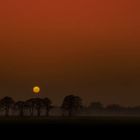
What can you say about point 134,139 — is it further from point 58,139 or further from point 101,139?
point 58,139

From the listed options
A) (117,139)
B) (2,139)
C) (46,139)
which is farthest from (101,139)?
(2,139)

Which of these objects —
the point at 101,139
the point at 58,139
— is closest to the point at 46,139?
the point at 58,139

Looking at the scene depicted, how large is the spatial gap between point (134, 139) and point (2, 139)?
16.3 meters

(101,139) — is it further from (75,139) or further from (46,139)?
(46,139)

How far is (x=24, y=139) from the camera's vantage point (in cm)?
5544

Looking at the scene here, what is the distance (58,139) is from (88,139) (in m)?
3.75

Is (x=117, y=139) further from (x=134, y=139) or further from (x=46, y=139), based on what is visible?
(x=46, y=139)

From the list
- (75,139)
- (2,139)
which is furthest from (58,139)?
(2,139)

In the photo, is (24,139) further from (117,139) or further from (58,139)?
(117,139)

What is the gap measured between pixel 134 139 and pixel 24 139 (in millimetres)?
13650

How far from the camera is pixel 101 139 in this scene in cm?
5819

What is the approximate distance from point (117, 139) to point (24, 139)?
38.4 ft

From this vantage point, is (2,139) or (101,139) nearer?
(2,139)

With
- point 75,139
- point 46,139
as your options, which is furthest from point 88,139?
point 46,139
